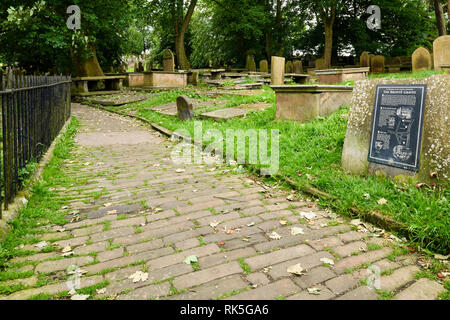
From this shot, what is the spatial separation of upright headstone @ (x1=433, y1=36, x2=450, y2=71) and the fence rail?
14154 mm

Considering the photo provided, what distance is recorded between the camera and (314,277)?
8.52 feet

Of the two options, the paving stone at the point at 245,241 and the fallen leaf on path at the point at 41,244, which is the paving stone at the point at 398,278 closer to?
the paving stone at the point at 245,241

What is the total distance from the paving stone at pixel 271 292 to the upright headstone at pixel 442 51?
14449mm

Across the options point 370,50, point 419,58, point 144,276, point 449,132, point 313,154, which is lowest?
point 144,276

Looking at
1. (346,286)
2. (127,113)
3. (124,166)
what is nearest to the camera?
(346,286)

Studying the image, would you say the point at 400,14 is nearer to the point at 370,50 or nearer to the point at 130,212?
the point at 370,50

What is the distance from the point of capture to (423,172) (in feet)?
12.3

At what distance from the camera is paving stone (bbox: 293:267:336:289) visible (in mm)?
2520

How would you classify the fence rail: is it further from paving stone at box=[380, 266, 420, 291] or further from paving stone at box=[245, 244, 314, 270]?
paving stone at box=[380, 266, 420, 291]

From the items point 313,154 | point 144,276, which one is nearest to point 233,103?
point 313,154

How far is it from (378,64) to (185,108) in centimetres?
1606

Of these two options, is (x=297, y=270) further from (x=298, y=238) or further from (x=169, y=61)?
(x=169, y=61)

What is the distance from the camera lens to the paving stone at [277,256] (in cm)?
279

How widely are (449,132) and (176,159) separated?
13.8 feet
